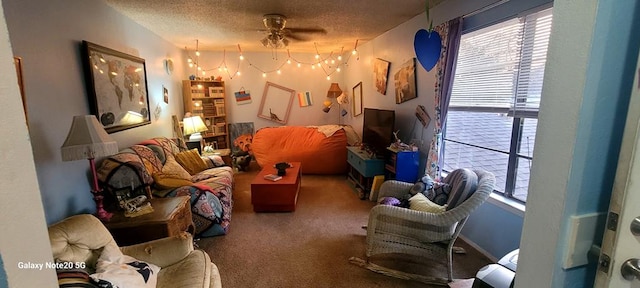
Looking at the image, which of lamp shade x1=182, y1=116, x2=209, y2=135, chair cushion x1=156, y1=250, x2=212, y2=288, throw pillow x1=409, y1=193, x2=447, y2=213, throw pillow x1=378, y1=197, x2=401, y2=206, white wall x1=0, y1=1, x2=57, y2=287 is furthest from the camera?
lamp shade x1=182, y1=116, x2=209, y2=135

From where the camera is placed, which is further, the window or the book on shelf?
the book on shelf

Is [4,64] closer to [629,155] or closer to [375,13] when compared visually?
[629,155]

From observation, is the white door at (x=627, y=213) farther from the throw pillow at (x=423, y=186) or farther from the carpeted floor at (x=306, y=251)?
the throw pillow at (x=423, y=186)

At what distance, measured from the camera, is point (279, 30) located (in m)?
3.36

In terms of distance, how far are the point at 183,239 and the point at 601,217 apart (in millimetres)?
1957

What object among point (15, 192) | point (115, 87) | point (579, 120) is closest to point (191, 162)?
point (115, 87)

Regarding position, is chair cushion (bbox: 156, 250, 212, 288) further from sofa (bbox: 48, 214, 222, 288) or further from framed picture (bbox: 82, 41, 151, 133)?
framed picture (bbox: 82, 41, 151, 133)

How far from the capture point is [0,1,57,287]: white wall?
1.54 feet

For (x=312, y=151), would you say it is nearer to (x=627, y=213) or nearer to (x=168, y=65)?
(x=168, y=65)

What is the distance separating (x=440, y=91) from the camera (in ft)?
8.89

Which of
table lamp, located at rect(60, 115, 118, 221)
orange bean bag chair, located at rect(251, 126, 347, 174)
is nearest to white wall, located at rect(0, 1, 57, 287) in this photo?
table lamp, located at rect(60, 115, 118, 221)

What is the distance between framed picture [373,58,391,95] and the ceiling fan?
958 millimetres

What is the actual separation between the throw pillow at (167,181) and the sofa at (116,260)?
103 centimetres

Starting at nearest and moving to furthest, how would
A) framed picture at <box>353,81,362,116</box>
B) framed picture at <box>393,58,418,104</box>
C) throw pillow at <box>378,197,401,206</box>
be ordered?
throw pillow at <box>378,197,401,206</box>
framed picture at <box>393,58,418,104</box>
framed picture at <box>353,81,362,116</box>
